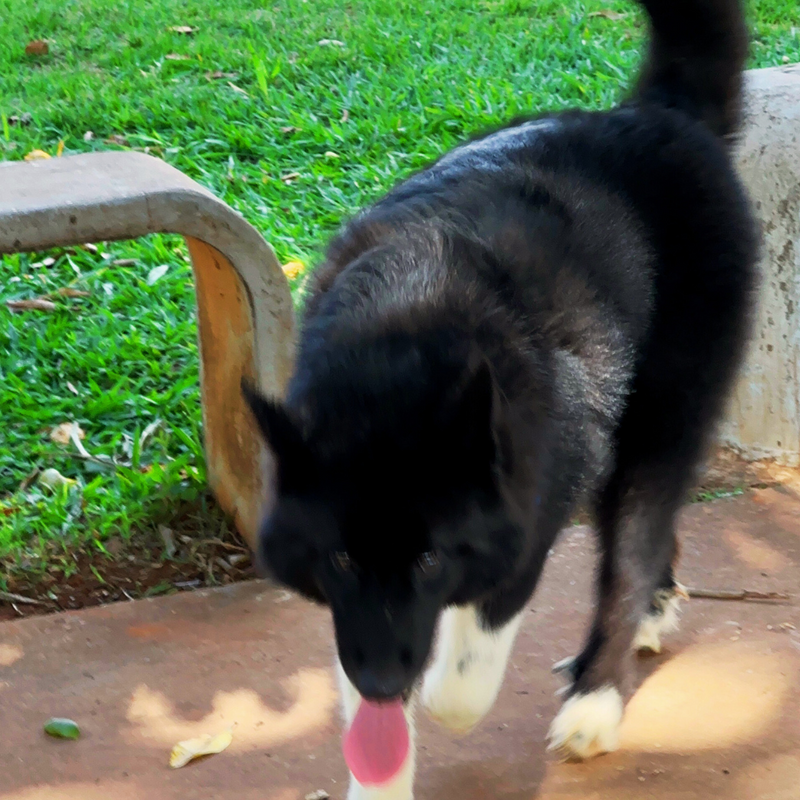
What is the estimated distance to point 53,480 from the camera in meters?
4.03

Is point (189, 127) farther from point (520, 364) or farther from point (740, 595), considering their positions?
point (520, 364)

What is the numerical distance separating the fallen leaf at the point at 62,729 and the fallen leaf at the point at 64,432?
158 cm

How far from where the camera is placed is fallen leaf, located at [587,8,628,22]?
777 centimetres

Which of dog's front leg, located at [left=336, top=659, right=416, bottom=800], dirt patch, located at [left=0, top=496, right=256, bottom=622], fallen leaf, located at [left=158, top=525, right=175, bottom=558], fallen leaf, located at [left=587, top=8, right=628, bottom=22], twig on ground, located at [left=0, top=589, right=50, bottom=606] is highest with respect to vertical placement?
fallen leaf, located at [left=587, top=8, right=628, bottom=22]

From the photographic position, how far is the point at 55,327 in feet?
15.7

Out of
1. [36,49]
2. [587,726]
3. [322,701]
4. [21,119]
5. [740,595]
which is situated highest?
[36,49]

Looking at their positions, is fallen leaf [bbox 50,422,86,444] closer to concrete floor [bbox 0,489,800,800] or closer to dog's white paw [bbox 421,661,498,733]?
concrete floor [bbox 0,489,800,800]

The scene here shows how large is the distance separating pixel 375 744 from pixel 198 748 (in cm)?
74

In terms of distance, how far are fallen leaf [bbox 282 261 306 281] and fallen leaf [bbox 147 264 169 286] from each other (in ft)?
2.17

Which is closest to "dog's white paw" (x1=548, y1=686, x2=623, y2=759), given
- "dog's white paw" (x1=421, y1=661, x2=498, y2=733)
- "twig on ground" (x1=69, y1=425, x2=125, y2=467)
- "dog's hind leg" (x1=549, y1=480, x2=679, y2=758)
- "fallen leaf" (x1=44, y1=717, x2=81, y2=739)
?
"dog's hind leg" (x1=549, y1=480, x2=679, y2=758)

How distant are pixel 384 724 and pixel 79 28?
7052 mm

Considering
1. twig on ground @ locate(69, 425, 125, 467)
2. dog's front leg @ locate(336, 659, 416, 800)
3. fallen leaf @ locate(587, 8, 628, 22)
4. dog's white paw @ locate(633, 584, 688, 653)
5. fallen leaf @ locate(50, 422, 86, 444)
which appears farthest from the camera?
fallen leaf @ locate(587, 8, 628, 22)

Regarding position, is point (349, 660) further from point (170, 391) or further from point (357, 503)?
point (170, 391)

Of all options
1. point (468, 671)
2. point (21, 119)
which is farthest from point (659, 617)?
point (21, 119)
